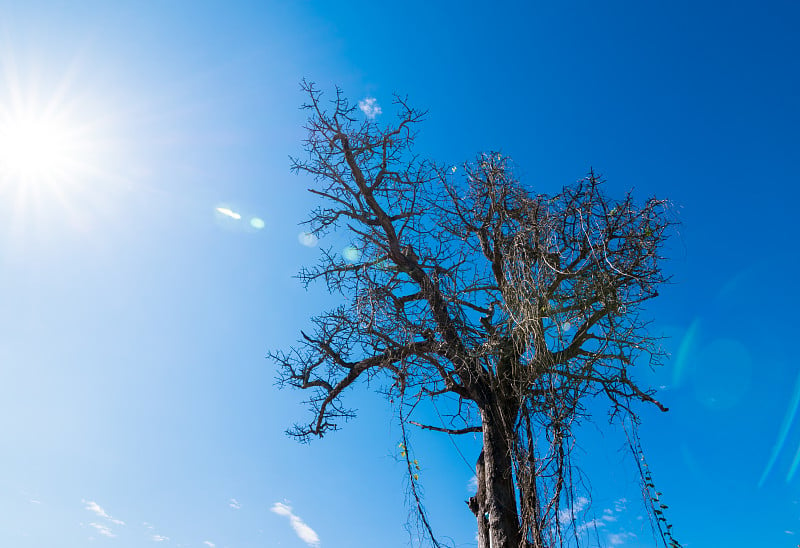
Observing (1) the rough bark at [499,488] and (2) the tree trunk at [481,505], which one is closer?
(1) the rough bark at [499,488]

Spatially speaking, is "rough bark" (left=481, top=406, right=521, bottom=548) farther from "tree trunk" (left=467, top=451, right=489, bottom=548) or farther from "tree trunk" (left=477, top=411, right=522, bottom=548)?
"tree trunk" (left=467, top=451, right=489, bottom=548)

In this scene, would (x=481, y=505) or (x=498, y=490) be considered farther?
(x=481, y=505)

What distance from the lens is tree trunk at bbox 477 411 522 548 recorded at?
3741mm

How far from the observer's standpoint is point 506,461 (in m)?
3.93

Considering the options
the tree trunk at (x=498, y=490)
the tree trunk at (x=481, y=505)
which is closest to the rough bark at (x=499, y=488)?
the tree trunk at (x=498, y=490)

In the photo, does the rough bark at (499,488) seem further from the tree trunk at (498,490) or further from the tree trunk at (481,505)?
the tree trunk at (481,505)

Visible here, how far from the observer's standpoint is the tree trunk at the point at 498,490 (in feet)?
12.3

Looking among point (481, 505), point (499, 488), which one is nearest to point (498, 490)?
point (499, 488)

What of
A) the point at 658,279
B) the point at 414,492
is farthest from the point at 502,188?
the point at 414,492

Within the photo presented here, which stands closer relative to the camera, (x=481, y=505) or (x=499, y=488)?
(x=499, y=488)

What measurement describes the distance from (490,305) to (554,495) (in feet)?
8.07

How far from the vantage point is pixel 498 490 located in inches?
153

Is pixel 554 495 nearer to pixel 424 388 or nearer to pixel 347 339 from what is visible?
pixel 424 388

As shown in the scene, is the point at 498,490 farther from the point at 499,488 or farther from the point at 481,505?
the point at 481,505
